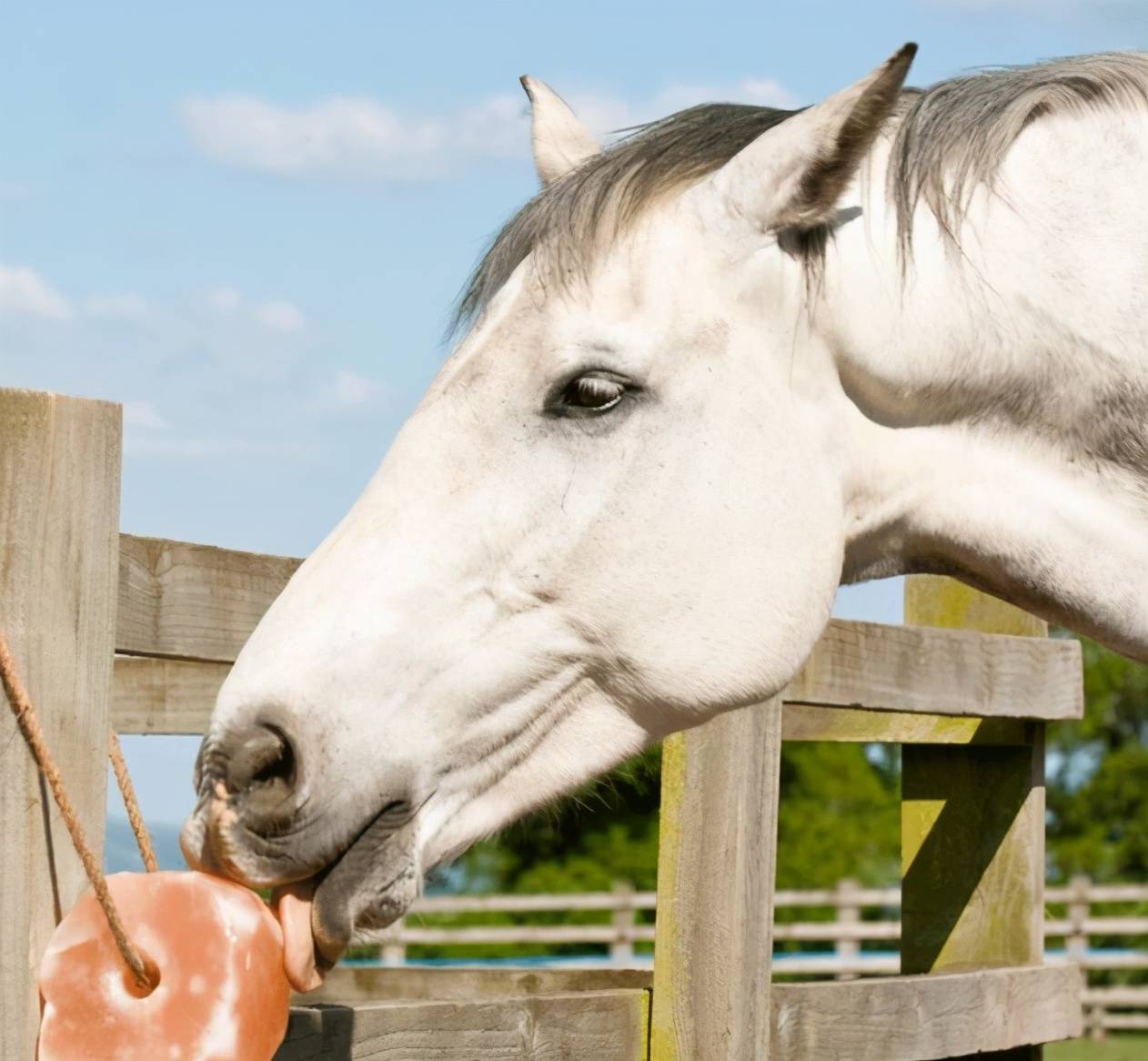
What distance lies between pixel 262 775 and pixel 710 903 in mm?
1399

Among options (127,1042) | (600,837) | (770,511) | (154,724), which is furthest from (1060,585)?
(600,837)

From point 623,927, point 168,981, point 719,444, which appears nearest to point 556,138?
point 719,444

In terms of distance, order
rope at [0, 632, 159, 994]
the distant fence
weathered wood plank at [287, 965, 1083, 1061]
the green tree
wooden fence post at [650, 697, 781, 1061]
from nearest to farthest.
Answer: rope at [0, 632, 159, 994]
weathered wood plank at [287, 965, 1083, 1061]
wooden fence post at [650, 697, 781, 1061]
the distant fence
the green tree

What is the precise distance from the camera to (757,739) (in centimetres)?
320

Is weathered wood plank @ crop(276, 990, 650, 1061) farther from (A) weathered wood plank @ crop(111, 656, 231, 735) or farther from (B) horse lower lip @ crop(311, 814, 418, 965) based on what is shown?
(A) weathered wood plank @ crop(111, 656, 231, 735)

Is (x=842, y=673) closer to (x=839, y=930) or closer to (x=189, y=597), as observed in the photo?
(x=189, y=597)

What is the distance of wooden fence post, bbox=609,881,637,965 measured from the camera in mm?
14625

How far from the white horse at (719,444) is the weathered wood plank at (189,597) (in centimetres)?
25

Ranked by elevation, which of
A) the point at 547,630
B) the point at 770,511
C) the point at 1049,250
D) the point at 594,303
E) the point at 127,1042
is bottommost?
the point at 127,1042

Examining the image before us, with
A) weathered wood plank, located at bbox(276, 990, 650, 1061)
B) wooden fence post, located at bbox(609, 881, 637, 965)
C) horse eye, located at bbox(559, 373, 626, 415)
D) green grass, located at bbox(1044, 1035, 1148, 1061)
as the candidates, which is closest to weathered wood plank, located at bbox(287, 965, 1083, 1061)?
weathered wood plank, located at bbox(276, 990, 650, 1061)

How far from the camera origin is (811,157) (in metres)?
2.22

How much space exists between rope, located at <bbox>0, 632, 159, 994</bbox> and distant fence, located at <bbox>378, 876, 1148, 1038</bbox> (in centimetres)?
1228

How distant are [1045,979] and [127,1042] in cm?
302

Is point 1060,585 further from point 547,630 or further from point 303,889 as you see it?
point 303,889
